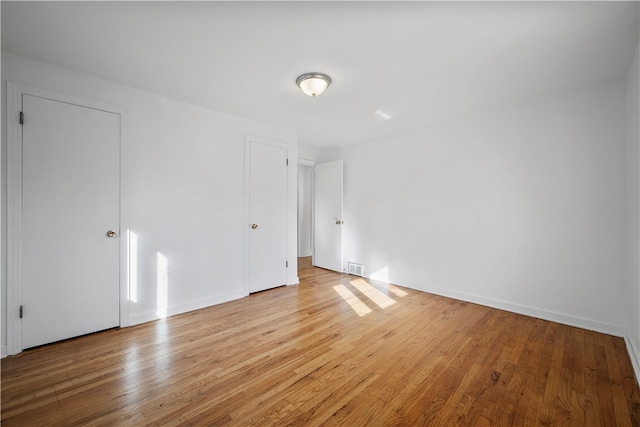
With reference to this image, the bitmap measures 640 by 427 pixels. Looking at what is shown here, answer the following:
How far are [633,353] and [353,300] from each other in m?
2.49

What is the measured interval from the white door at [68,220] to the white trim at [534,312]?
13.0ft

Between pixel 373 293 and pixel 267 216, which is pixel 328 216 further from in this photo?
pixel 373 293

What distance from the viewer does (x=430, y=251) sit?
154 inches

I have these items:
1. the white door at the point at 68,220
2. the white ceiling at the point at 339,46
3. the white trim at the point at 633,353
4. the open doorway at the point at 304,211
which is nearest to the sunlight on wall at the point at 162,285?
the white door at the point at 68,220

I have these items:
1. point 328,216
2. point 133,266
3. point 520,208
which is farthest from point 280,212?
point 520,208

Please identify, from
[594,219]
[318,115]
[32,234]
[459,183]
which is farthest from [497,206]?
[32,234]

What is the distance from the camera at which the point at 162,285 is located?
2971 mm

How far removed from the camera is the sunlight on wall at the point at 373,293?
135 inches

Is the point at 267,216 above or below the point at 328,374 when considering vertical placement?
above

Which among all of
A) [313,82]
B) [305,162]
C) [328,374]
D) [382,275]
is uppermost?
[313,82]

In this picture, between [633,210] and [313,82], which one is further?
[313,82]

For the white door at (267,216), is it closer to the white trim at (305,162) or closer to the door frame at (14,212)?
the white trim at (305,162)

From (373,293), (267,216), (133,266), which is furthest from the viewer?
(267,216)

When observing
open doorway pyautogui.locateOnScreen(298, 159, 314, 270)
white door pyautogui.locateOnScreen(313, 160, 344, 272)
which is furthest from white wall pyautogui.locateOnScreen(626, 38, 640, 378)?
open doorway pyautogui.locateOnScreen(298, 159, 314, 270)
